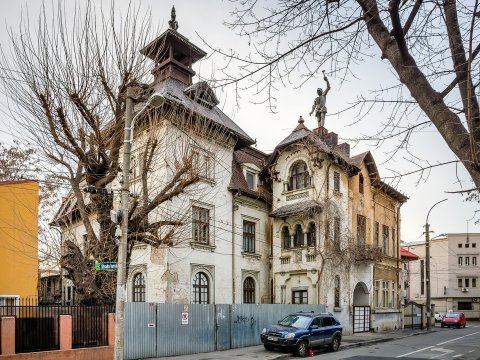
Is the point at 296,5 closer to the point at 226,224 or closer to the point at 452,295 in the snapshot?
the point at 226,224

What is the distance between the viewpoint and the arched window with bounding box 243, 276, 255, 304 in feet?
91.8

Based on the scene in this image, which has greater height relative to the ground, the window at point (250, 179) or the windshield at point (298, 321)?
the window at point (250, 179)

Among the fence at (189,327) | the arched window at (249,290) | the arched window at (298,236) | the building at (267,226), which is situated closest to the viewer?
the fence at (189,327)

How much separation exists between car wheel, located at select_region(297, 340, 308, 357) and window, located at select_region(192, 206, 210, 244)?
7968mm

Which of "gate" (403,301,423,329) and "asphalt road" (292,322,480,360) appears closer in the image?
"asphalt road" (292,322,480,360)

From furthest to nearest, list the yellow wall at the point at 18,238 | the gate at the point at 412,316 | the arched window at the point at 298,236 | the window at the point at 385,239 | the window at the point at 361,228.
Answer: the gate at the point at 412,316 < the window at the point at 385,239 < the window at the point at 361,228 < the arched window at the point at 298,236 < the yellow wall at the point at 18,238

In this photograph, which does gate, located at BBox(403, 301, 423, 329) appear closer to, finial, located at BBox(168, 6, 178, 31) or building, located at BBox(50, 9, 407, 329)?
building, located at BBox(50, 9, 407, 329)

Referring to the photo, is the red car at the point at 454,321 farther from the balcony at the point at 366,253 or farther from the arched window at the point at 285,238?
the arched window at the point at 285,238

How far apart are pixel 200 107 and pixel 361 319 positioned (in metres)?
17.7

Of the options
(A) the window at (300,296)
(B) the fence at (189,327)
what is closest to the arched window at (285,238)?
(A) the window at (300,296)

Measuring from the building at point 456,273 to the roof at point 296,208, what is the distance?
43729mm

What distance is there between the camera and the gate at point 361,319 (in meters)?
29.6

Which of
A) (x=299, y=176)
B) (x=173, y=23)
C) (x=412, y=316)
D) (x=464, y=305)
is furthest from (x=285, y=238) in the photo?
(x=464, y=305)

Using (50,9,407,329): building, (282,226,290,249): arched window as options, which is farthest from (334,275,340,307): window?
(282,226,290,249): arched window
